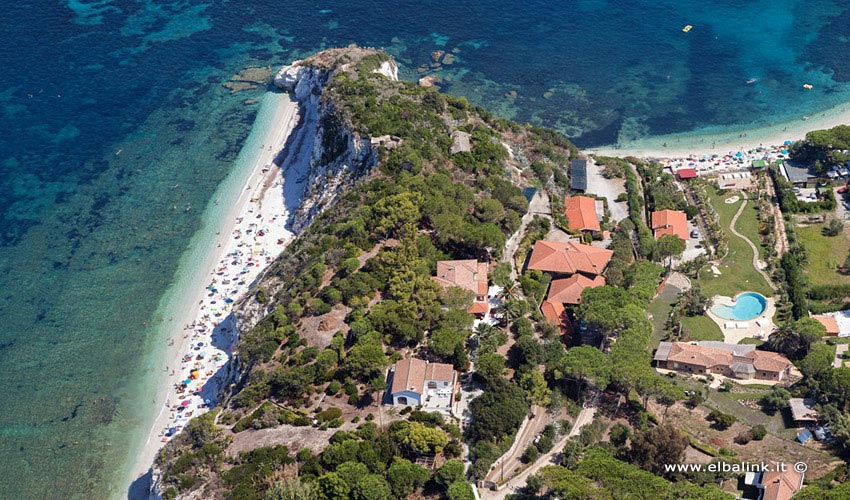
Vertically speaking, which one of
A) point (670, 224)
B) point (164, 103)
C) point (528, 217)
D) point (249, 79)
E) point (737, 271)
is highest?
point (670, 224)

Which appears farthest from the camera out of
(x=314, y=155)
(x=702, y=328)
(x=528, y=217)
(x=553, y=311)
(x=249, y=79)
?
(x=249, y=79)

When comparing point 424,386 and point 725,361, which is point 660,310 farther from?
point 424,386

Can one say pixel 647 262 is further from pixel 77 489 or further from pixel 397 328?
pixel 77 489

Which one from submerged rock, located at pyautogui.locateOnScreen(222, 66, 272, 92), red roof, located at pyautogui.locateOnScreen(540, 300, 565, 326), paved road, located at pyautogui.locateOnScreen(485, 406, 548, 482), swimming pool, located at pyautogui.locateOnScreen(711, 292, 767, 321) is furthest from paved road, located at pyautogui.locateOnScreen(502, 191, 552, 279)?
submerged rock, located at pyautogui.locateOnScreen(222, 66, 272, 92)

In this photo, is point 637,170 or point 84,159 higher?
point 637,170

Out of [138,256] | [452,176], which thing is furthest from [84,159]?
[452,176]

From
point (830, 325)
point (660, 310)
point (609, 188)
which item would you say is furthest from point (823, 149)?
point (660, 310)

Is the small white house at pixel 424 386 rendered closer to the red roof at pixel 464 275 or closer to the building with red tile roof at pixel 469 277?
the building with red tile roof at pixel 469 277
